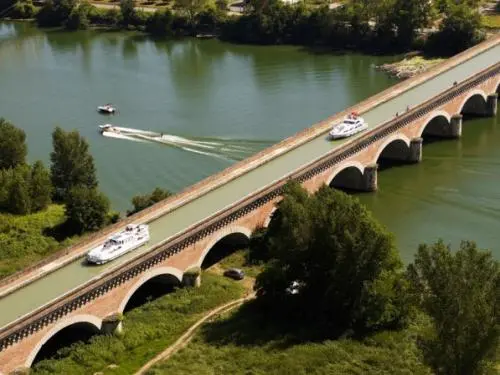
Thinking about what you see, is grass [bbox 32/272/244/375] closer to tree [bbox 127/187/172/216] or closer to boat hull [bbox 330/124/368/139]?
tree [bbox 127/187/172/216]

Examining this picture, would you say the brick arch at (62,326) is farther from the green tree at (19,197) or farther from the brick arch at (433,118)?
the brick arch at (433,118)

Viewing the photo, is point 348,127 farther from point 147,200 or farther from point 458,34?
point 458,34

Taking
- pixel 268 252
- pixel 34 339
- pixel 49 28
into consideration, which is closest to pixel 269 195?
pixel 268 252

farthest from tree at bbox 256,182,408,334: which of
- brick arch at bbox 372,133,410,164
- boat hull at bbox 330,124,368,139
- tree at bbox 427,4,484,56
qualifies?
tree at bbox 427,4,484,56

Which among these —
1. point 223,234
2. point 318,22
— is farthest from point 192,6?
point 223,234

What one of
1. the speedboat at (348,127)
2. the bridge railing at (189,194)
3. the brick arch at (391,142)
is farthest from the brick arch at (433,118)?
the speedboat at (348,127)

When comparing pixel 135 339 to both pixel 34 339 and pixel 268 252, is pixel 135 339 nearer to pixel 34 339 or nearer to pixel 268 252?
pixel 34 339

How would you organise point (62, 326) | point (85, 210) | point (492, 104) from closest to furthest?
point (62, 326) → point (85, 210) → point (492, 104)
